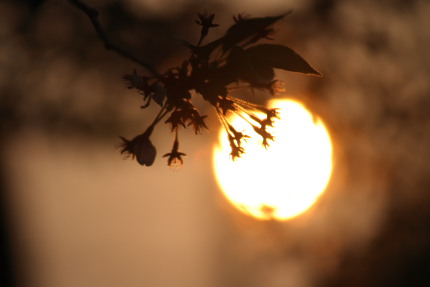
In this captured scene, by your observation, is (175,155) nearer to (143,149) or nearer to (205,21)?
(143,149)

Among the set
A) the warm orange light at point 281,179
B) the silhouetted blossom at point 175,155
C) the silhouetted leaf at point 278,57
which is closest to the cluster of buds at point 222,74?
the silhouetted leaf at point 278,57

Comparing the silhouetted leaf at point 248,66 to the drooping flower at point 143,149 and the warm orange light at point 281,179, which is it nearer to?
the drooping flower at point 143,149

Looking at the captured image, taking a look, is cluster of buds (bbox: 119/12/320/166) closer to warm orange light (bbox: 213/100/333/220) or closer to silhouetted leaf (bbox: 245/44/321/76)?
silhouetted leaf (bbox: 245/44/321/76)

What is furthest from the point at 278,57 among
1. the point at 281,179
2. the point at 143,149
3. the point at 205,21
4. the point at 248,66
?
the point at 281,179

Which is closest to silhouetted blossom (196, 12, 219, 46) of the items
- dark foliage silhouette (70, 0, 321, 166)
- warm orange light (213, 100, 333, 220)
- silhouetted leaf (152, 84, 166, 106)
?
dark foliage silhouette (70, 0, 321, 166)

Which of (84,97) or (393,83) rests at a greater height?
(393,83)

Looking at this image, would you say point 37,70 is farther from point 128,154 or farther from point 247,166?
point 128,154

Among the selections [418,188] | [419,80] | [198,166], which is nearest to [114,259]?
[198,166]
